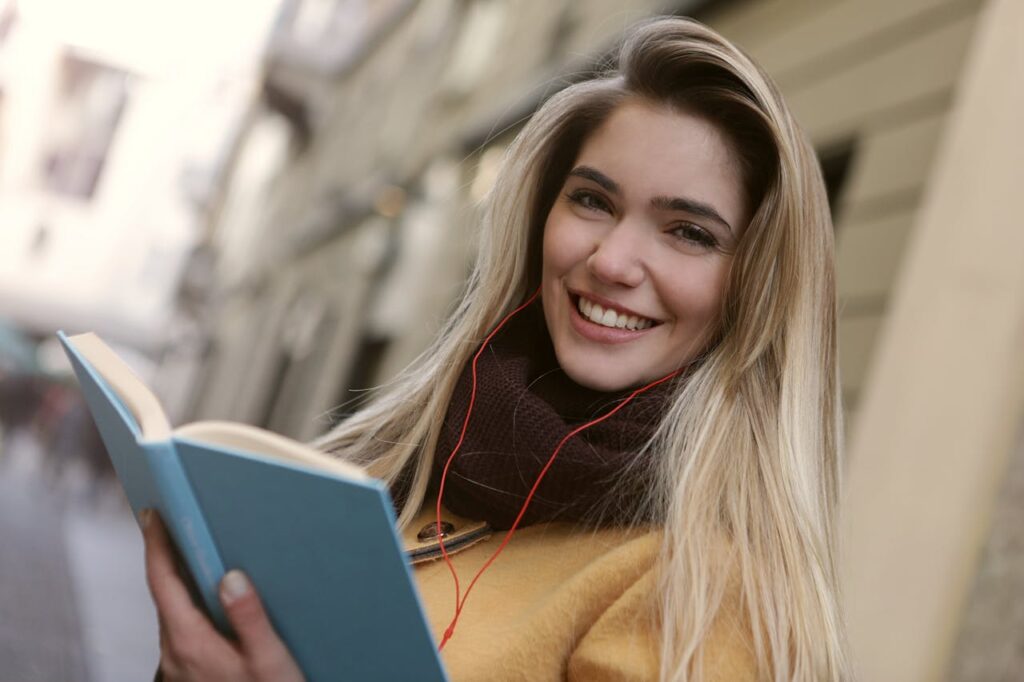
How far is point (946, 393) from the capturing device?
3387mm

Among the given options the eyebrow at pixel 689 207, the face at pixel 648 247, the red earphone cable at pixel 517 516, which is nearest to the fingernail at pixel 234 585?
the red earphone cable at pixel 517 516

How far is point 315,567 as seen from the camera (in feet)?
3.98

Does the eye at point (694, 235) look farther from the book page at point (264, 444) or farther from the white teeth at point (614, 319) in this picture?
the book page at point (264, 444)

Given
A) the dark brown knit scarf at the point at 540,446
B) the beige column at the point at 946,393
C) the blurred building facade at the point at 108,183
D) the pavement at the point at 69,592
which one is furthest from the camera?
the blurred building facade at the point at 108,183

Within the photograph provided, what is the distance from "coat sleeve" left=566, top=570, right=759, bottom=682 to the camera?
1354 mm

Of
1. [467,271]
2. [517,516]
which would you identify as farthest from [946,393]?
[467,271]

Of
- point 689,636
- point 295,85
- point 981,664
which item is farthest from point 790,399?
point 295,85

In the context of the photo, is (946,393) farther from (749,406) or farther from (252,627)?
(252,627)

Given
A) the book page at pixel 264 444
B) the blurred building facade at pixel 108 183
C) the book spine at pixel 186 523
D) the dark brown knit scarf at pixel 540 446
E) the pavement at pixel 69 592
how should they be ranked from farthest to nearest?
the blurred building facade at pixel 108 183, the pavement at pixel 69 592, the dark brown knit scarf at pixel 540 446, the book spine at pixel 186 523, the book page at pixel 264 444

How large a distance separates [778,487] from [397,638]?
54 centimetres

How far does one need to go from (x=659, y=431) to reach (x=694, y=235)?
0.94ft

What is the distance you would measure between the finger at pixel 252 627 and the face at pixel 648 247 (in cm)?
61

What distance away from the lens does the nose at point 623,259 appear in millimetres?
1660

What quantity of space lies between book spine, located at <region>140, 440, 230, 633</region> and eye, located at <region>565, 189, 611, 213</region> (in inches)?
29.7
